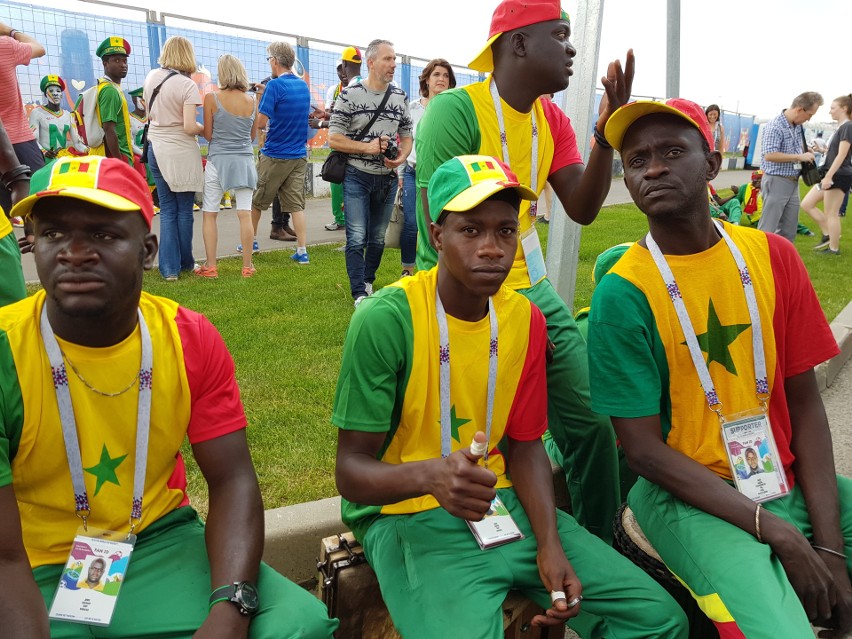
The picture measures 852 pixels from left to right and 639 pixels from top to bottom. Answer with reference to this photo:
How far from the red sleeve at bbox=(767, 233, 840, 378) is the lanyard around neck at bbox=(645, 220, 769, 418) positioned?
0.11 metres

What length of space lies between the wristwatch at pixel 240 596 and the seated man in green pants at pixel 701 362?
4.38ft

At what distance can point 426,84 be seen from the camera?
796 centimetres

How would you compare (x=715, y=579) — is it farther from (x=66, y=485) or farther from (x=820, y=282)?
(x=820, y=282)

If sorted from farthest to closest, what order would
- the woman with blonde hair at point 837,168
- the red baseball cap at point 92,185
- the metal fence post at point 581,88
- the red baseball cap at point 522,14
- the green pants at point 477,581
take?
1. the woman with blonde hair at point 837,168
2. the metal fence post at point 581,88
3. the red baseball cap at point 522,14
4. the green pants at point 477,581
5. the red baseball cap at point 92,185

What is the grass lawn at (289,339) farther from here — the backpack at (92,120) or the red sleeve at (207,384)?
the backpack at (92,120)

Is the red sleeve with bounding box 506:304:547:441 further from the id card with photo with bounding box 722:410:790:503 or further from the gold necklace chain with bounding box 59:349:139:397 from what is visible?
the gold necklace chain with bounding box 59:349:139:397

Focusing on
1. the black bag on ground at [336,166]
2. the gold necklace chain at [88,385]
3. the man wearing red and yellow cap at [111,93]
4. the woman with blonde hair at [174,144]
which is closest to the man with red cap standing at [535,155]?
the gold necklace chain at [88,385]

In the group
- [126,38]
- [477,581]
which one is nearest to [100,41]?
[126,38]

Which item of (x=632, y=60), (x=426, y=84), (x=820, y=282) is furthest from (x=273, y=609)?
(x=820, y=282)

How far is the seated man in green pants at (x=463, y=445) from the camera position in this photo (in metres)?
2.29

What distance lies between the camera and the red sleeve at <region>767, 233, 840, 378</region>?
9.00 ft

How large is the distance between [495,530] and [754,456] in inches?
38.0

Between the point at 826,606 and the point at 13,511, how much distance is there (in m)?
2.39

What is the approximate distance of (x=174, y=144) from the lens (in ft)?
25.0
